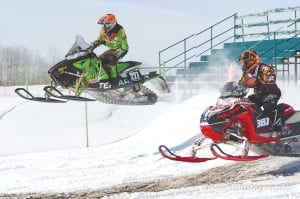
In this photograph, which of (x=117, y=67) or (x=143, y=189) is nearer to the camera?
(x=143, y=189)

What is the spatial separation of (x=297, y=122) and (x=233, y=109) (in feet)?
3.81

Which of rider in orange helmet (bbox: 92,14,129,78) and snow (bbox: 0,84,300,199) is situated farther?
rider in orange helmet (bbox: 92,14,129,78)

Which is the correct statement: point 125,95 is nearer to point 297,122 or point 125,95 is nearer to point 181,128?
point 181,128

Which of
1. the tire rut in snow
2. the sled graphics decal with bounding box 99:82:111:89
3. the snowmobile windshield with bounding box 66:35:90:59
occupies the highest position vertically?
the snowmobile windshield with bounding box 66:35:90:59

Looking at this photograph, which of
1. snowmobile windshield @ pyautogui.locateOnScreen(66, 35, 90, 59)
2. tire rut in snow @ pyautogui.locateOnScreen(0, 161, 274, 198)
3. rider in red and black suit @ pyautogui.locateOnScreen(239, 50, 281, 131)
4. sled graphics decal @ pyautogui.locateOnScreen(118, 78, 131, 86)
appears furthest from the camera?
sled graphics decal @ pyautogui.locateOnScreen(118, 78, 131, 86)

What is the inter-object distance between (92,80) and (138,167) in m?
2.39

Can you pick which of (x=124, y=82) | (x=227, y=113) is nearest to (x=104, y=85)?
(x=124, y=82)

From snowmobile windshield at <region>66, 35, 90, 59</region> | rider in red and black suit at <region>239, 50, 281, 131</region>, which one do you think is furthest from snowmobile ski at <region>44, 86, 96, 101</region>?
rider in red and black suit at <region>239, 50, 281, 131</region>

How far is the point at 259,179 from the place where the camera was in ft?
23.7

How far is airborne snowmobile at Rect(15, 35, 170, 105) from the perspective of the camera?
10336 millimetres

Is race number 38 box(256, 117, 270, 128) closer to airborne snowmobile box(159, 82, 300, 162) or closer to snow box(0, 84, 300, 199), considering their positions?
airborne snowmobile box(159, 82, 300, 162)

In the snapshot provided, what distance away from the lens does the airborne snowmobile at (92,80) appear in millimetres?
10336

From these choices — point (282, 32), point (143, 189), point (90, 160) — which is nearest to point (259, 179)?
point (143, 189)

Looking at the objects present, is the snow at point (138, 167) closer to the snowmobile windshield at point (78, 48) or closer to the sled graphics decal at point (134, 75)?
the sled graphics decal at point (134, 75)
